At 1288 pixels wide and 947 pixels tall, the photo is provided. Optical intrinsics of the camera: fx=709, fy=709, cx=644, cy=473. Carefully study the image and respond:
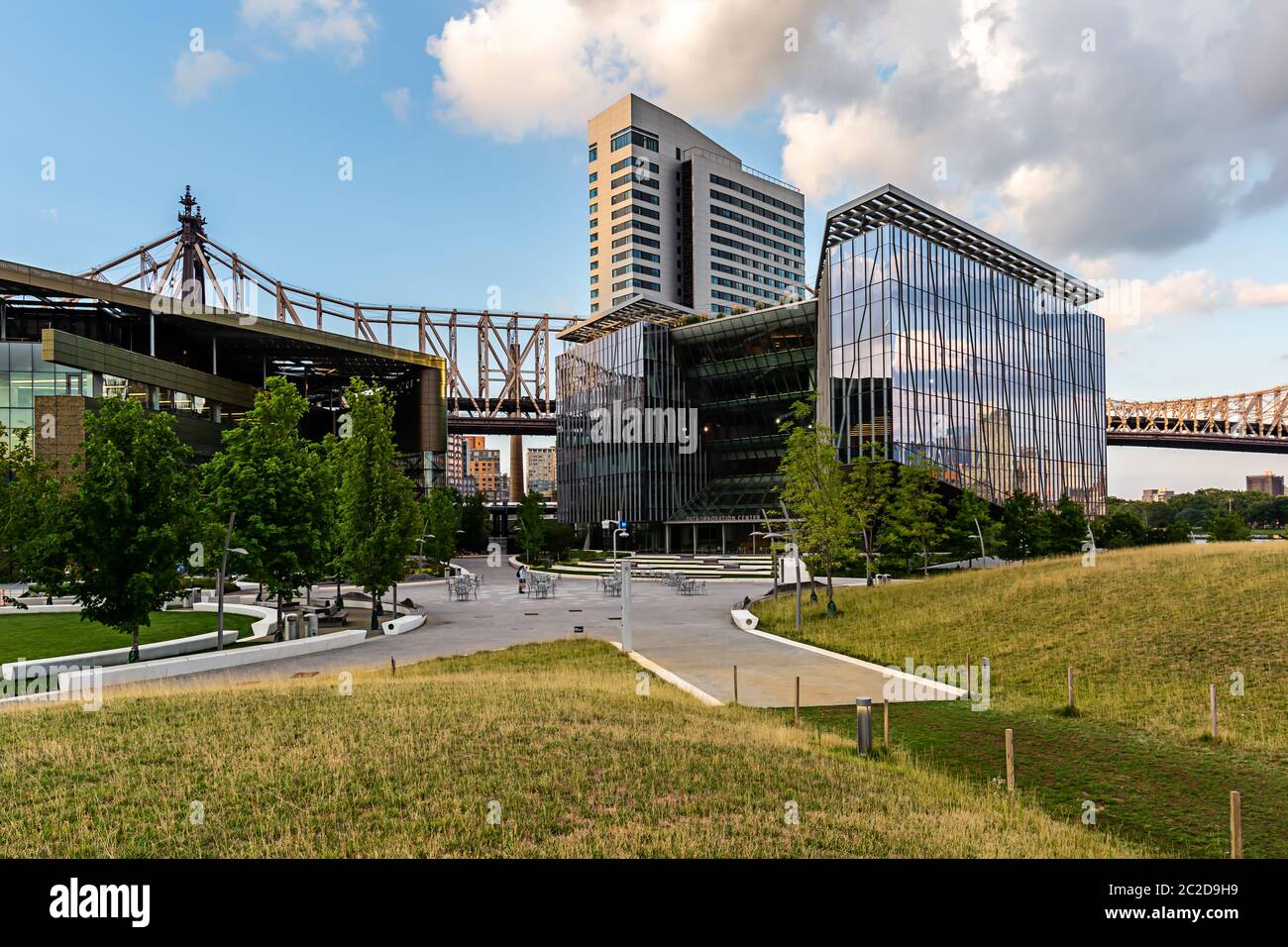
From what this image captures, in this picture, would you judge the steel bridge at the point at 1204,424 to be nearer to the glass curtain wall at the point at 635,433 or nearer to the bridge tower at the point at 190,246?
the glass curtain wall at the point at 635,433

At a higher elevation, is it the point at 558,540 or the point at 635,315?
the point at 635,315

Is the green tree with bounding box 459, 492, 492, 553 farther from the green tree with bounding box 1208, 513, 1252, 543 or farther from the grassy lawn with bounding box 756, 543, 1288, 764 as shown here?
the green tree with bounding box 1208, 513, 1252, 543

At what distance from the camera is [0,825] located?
7.39 meters

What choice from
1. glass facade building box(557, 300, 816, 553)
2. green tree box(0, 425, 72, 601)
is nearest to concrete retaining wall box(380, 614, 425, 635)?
green tree box(0, 425, 72, 601)

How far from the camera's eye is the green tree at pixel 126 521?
1984cm

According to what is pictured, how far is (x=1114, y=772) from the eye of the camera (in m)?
11.5

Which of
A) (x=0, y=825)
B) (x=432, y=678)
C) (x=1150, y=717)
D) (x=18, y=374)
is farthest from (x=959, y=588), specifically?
(x=18, y=374)

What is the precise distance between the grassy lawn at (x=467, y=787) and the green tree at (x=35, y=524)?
26.1 feet

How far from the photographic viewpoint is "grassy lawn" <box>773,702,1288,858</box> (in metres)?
9.20

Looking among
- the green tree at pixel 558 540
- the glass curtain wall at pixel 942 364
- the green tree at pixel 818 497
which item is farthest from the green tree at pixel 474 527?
the green tree at pixel 818 497

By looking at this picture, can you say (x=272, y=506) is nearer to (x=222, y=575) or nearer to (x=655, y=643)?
(x=222, y=575)

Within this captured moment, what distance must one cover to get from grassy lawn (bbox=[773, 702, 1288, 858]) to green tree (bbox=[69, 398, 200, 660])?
1803 centimetres

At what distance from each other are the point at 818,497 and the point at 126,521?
25365 millimetres

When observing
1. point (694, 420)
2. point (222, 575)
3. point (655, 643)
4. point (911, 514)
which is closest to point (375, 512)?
point (222, 575)
